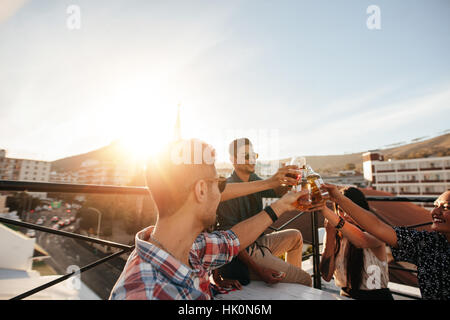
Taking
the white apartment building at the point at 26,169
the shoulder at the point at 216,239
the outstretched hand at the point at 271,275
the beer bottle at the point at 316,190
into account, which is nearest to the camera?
the shoulder at the point at 216,239

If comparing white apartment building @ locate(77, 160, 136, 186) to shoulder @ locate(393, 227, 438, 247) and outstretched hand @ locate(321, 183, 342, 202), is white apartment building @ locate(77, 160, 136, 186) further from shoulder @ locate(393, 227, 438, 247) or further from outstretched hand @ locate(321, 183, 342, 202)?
shoulder @ locate(393, 227, 438, 247)

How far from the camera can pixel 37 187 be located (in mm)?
1719

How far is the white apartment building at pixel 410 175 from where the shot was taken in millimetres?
67950

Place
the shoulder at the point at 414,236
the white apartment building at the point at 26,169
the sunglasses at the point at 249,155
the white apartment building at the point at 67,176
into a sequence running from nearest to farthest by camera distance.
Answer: the shoulder at the point at 414,236
the sunglasses at the point at 249,155
the white apartment building at the point at 26,169
the white apartment building at the point at 67,176

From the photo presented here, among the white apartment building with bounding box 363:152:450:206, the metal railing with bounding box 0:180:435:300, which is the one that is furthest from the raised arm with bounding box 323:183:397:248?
the white apartment building with bounding box 363:152:450:206

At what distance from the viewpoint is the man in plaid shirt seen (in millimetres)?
931

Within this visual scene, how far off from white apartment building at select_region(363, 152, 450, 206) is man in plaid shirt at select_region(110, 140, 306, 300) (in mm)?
84480

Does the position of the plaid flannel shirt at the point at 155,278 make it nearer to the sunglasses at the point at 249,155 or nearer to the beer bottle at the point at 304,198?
the beer bottle at the point at 304,198

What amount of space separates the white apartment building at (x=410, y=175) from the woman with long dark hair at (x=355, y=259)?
82.8 meters

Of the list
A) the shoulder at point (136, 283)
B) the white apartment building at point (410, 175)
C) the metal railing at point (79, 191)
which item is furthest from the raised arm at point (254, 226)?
the white apartment building at point (410, 175)

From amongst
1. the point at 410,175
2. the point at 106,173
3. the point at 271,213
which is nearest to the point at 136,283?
the point at 271,213
